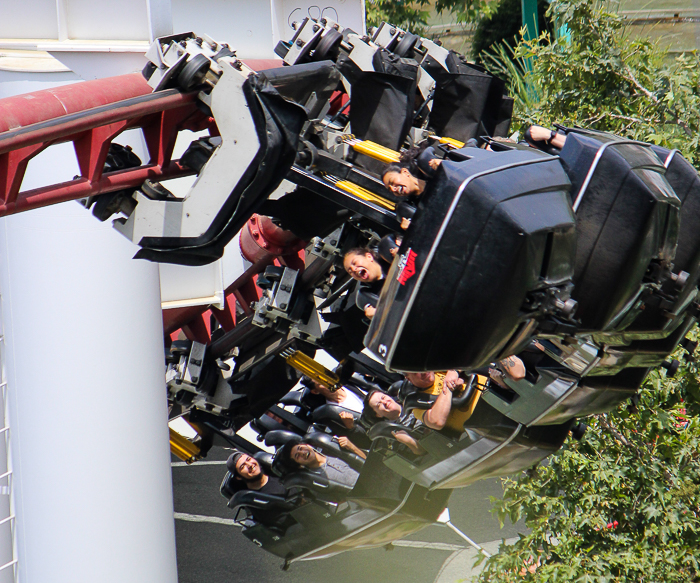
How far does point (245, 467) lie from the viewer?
5.89 meters

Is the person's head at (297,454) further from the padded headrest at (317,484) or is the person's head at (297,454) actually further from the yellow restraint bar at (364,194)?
the yellow restraint bar at (364,194)

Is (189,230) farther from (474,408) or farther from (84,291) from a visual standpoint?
(474,408)

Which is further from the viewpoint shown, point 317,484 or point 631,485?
point 317,484

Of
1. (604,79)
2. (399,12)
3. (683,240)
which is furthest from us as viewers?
(399,12)

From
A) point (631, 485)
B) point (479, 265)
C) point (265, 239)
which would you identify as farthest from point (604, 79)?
point (479, 265)

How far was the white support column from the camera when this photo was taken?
10.9 feet

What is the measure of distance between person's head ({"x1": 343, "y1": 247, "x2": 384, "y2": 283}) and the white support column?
91 centimetres

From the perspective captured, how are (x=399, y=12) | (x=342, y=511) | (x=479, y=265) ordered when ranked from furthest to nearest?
1. (x=399, y=12)
2. (x=342, y=511)
3. (x=479, y=265)

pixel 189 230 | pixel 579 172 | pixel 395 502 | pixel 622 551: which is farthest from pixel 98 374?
pixel 622 551

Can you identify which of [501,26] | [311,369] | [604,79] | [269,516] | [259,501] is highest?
[604,79]

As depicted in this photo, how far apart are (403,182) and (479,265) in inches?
17.3

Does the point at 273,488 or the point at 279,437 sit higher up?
the point at 279,437

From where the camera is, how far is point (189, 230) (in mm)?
2600

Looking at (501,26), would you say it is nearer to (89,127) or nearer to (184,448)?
(184,448)
